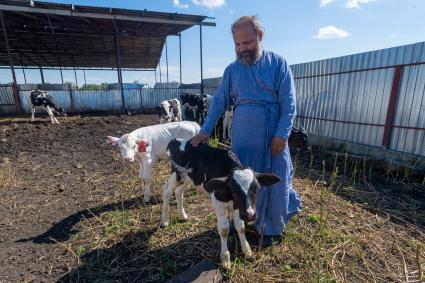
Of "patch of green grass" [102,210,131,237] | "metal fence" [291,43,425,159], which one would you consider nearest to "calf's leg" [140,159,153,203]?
"patch of green grass" [102,210,131,237]

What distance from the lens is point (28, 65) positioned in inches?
1113

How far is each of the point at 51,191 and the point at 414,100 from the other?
7862 mm

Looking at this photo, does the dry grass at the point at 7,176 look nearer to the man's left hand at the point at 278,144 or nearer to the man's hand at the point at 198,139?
the man's hand at the point at 198,139

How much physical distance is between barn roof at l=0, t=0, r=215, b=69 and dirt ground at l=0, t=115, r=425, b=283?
1079cm

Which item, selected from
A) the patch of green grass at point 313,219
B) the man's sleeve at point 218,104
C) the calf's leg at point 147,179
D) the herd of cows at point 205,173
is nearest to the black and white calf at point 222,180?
the herd of cows at point 205,173

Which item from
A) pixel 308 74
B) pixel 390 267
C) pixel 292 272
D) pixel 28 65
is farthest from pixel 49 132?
pixel 28 65

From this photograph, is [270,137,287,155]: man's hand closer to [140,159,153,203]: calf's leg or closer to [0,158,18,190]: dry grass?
[140,159,153,203]: calf's leg

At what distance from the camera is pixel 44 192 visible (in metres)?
5.27

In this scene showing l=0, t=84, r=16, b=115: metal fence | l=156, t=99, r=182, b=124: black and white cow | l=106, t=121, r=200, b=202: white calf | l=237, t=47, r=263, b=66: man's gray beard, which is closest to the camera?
l=237, t=47, r=263, b=66: man's gray beard

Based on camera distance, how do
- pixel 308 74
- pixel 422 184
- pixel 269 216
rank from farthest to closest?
pixel 308 74, pixel 422 184, pixel 269 216

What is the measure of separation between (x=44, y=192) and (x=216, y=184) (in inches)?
171

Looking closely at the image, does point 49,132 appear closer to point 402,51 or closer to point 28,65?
point 402,51

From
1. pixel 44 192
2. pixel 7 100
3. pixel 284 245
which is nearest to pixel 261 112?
pixel 284 245

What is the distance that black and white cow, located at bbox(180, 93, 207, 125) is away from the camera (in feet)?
44.4
